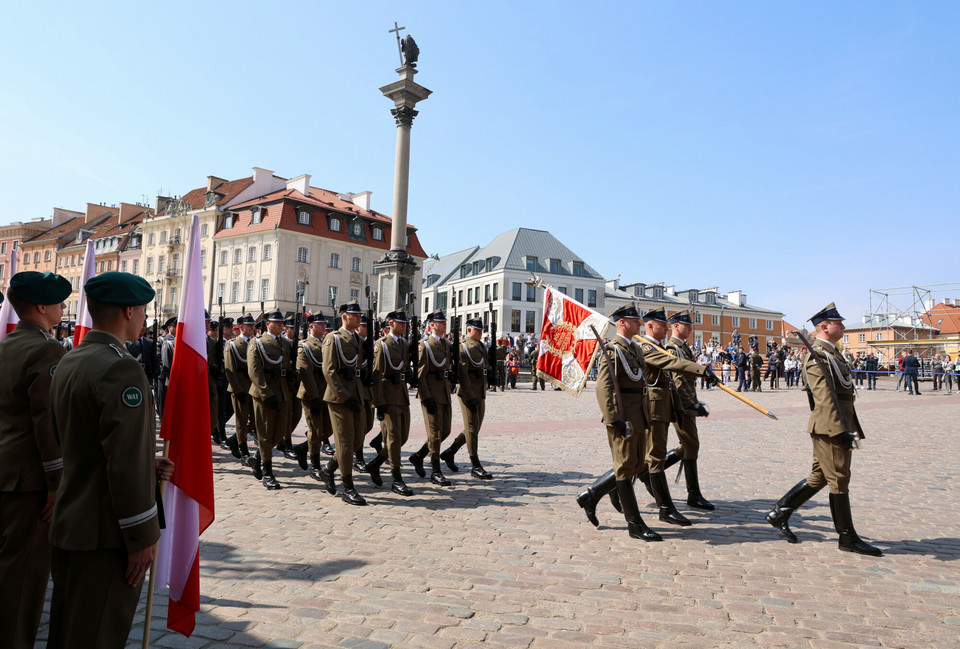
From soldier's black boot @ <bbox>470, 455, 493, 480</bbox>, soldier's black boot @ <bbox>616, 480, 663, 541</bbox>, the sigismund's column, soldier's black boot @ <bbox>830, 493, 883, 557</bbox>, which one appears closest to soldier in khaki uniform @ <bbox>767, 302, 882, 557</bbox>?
soldier's black boot @ <bbox>830, 493, 883, 557</bbox>

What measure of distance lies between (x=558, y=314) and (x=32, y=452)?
5.42m

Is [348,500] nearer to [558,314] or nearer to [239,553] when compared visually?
[239,553]

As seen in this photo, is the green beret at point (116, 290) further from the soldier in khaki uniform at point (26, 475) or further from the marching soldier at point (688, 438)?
the marching soldier at point (688, 438)

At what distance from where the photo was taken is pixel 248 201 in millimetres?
65750

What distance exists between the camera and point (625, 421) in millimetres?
6402

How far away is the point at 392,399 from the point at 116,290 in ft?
19.6

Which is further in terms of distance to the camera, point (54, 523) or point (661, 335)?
point (661, 335)

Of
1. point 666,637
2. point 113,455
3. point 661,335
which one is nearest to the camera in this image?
point 113,455

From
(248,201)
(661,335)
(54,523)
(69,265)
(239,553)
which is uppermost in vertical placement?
(248,201)

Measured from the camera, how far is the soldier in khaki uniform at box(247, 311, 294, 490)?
344 inches

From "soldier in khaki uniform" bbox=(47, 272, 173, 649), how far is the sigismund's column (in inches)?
900

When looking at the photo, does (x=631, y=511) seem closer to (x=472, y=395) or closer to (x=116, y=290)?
(x=472, y=395)

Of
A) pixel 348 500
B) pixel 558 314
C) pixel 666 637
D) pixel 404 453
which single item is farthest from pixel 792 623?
pixel 404 453

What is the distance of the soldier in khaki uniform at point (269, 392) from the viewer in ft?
28.7
